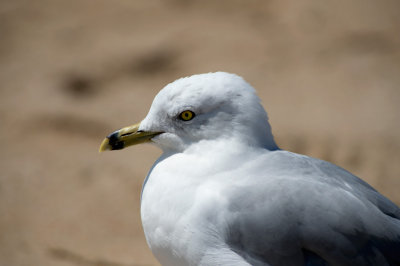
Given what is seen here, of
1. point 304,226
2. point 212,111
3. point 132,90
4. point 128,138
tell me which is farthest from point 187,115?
point 132,90

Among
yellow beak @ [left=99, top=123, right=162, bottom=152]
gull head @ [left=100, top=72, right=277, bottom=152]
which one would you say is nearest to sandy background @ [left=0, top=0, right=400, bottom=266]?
yellow beak @ [left=99, top=123, right=162, bottom=152]

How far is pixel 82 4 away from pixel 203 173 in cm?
596

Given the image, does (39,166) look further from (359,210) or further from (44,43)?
(359,210)

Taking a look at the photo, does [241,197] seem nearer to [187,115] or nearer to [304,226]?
[304,226]

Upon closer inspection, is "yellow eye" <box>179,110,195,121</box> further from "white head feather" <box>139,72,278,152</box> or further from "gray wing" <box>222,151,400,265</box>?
"gray wing" <box>222,151,400,265</box>

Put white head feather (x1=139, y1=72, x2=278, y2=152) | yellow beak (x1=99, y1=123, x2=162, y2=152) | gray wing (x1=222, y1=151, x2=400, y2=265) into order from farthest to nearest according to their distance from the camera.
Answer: yellow beak (x1=99, y1=123, x2=162, y2=152) → white head feather (x1=139, y1=72, x2=278, y2=152) → gray wing (x1=222, y1=151, x2=400, y2=265)

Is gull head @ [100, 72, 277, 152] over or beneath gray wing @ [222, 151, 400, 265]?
over

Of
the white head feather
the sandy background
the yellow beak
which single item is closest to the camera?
the white head feather

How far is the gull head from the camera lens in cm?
239

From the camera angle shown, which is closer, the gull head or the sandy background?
the gull head

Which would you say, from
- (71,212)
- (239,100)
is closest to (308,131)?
(71,212)

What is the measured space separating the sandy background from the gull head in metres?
1.85

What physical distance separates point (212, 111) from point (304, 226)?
0.69 metres

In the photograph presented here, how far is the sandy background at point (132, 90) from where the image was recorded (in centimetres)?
438
